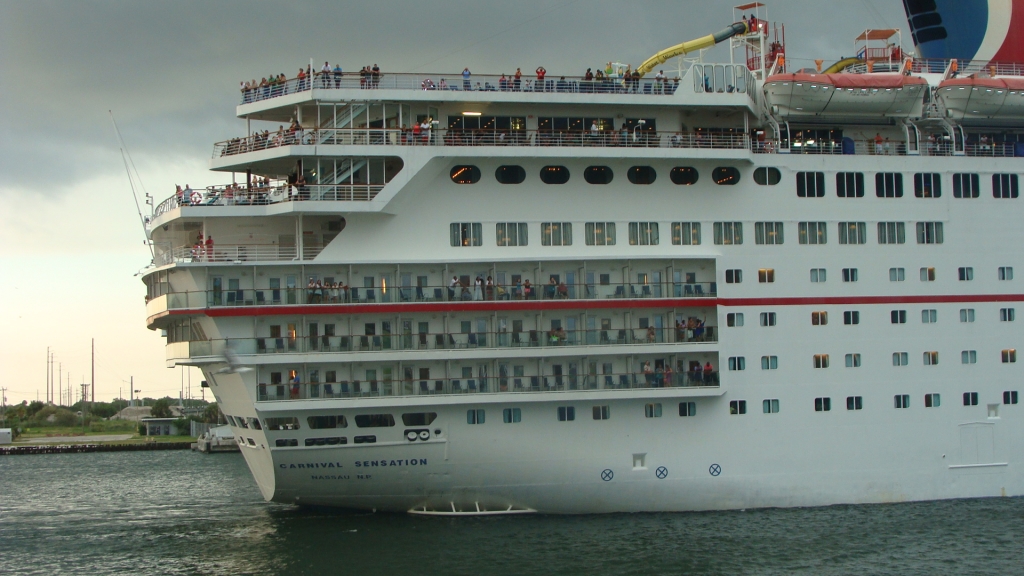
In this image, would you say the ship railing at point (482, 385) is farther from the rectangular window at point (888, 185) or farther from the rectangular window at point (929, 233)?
the rectangular window at point (929, 233)

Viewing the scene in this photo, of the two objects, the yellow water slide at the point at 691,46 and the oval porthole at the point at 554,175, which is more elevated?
the yellow water slide at the point at 691,46

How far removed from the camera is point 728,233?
3042 centimetres

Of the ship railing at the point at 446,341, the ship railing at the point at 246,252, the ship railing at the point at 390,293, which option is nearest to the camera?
the ship railing at the point at 446,341

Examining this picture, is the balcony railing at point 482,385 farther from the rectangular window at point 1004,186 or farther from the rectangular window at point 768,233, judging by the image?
the rectangular window at point 1004,186

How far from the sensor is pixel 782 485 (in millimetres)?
29891

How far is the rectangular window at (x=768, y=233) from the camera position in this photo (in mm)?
30562

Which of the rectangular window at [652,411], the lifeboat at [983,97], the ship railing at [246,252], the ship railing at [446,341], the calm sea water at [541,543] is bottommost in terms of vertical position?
the calm sea water at [541,543]

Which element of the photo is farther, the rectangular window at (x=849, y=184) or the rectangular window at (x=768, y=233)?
the rectangular window at (x=849, y=184)

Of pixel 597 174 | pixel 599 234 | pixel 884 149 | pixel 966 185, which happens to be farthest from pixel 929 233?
pixel 597 174

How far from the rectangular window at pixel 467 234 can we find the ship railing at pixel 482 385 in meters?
3.72

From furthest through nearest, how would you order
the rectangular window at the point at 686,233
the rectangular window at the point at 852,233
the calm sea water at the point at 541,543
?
the rectangular window at the point at 852,233
the rectangular window at the point at 686,233
the calm sea water at the point at 541,543

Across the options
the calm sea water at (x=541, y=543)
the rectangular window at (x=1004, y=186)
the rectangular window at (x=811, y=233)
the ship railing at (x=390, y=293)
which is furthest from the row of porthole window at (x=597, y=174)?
the calm sea water at (x=541, y=543)

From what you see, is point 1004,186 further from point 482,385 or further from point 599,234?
point 482,385

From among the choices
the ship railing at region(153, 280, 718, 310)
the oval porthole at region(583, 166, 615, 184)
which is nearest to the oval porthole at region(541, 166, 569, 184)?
the oval porthole at region(583, 166, 615, 184)
